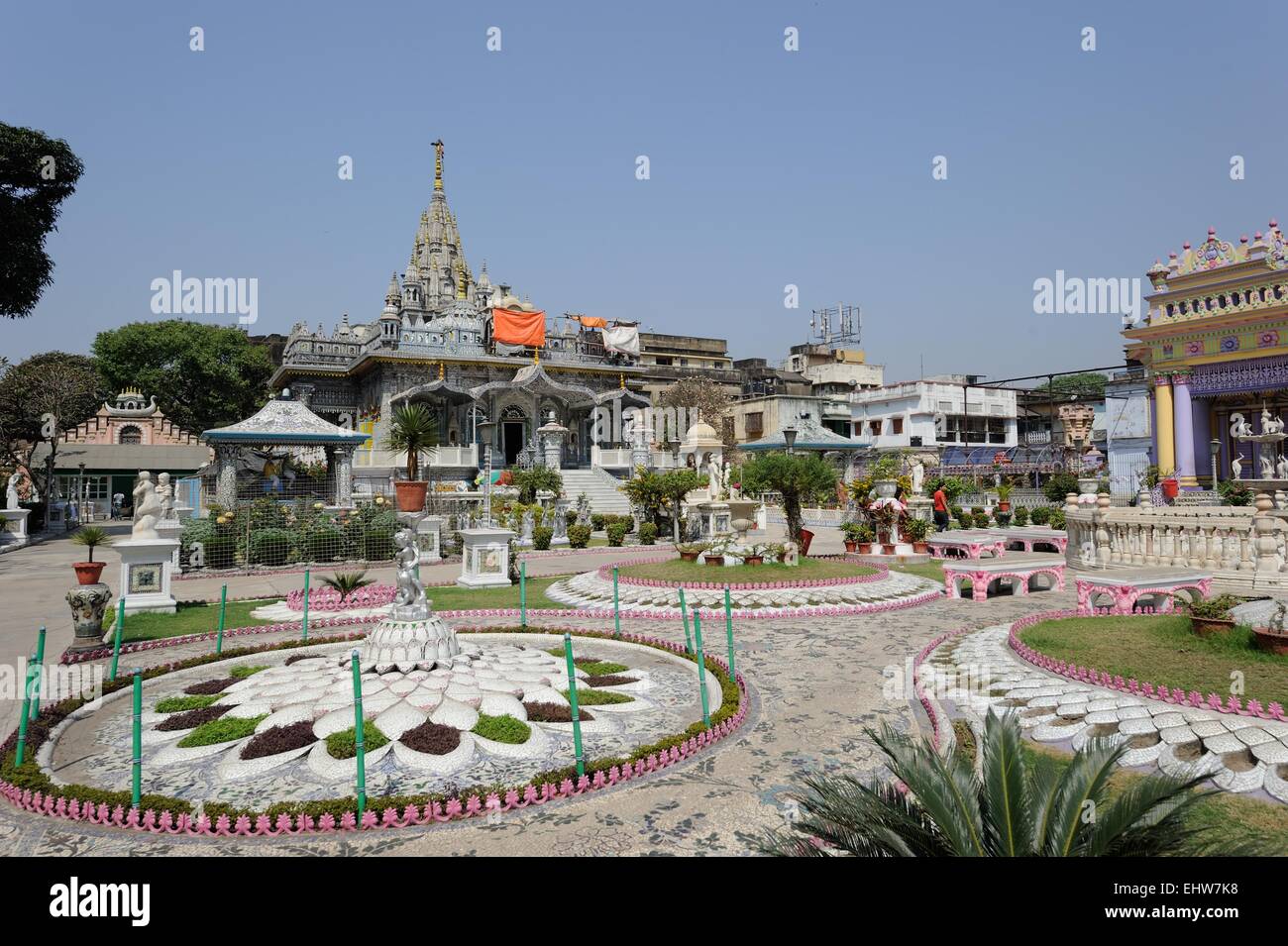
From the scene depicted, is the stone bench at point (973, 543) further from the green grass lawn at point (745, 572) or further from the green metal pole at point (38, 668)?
the green metal pole at point (38, 668)

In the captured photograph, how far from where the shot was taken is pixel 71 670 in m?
10.3

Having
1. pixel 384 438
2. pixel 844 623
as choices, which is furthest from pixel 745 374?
pixel 844 623

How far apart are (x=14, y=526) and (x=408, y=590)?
3086 cm

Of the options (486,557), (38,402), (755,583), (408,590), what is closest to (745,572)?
(755,583)

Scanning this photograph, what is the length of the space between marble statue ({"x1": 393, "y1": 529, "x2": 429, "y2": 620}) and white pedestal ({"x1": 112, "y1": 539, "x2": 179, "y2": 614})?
27.1 ft

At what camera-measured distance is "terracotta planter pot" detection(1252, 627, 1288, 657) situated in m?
7.73

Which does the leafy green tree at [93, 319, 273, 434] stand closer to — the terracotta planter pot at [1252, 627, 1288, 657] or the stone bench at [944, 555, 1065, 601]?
the stone bench at [944, 555, 1065, 601]

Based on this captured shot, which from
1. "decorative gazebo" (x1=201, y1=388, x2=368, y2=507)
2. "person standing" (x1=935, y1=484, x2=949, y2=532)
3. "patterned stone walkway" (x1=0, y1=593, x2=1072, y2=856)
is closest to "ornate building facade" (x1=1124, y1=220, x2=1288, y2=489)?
"person standing" (x1=935, y1=484, x2=949, y2=532)

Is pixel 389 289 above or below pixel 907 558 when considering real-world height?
above

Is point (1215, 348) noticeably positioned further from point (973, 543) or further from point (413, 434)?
point (413, 434)

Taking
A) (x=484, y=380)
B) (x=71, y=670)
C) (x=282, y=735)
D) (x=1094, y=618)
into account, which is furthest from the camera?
(x=484, y=380)
